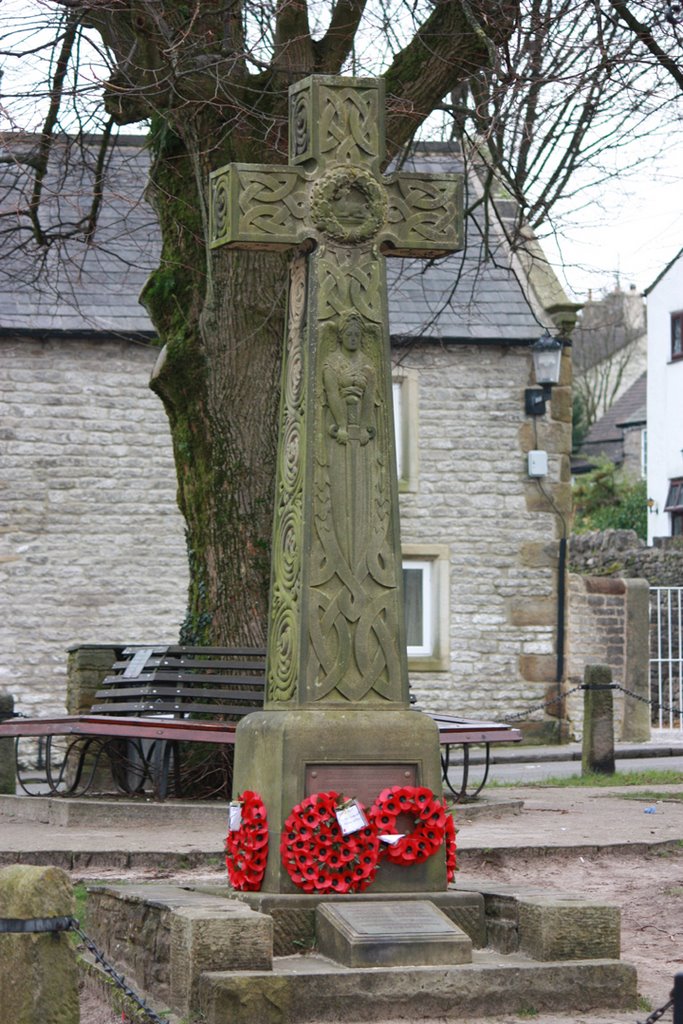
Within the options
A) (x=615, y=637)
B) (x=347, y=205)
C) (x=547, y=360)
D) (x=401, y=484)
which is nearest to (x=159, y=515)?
(x=401, y=484)

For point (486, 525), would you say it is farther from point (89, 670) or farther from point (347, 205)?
point (347, 205)

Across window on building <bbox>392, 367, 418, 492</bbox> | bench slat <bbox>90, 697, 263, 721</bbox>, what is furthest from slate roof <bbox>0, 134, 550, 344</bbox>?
bench slat <bbox>90, 697, 263, 721</bbox>

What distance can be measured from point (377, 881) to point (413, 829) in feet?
0.84

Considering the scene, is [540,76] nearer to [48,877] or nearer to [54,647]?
[48,877]

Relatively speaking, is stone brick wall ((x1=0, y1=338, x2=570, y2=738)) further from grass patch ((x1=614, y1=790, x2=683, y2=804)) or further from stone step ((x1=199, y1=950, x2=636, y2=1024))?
stone step ((x1=199, y1=950, x2=636, y2=1024))

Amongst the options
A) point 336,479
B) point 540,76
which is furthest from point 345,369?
point 540,76

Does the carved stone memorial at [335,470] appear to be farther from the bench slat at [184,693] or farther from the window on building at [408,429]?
the window on building at [408,429]

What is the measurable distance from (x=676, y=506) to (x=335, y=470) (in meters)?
30.4

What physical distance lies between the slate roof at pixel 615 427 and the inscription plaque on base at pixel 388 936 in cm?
3989

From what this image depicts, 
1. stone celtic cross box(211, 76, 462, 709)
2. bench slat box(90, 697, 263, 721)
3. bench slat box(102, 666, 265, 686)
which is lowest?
bench slat box(90, 697, 263, 721)

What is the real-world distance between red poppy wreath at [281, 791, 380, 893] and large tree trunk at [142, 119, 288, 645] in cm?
497

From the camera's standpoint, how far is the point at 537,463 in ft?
68.4

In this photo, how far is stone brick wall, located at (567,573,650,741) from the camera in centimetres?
2094

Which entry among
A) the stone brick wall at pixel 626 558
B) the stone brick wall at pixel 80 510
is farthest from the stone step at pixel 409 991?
the stone brick wall at pixel 626 558
